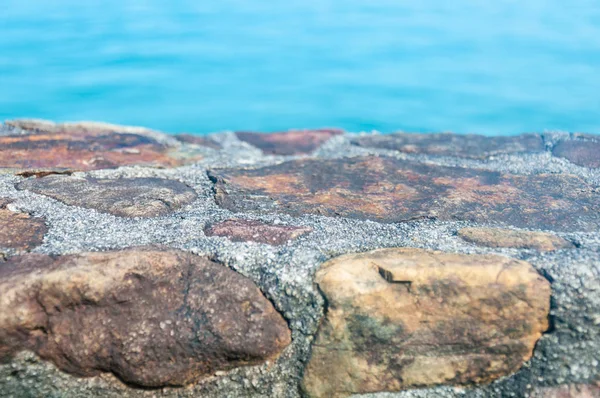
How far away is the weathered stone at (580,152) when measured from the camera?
262 cm

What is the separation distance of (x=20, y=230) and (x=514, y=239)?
1.45 m

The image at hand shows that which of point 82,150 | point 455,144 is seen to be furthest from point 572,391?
point 82,150

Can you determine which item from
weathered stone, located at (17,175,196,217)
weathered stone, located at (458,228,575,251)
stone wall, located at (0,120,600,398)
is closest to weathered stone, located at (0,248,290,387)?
stone wall, located at (0,120,600,398)

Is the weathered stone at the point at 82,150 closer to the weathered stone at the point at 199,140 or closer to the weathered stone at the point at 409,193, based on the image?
the weathered stone at the point at 199,140

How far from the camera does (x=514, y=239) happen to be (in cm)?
174

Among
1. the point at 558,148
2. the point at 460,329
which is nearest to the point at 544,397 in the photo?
the point at 460,329

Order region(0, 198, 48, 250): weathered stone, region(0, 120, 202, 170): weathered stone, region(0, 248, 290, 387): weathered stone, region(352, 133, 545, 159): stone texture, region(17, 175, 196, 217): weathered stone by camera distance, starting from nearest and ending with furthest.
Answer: region(0, 248, 290, 387): weathered stone, region(0, 198, 48, 250): weathered stone, region(17, 175, 196, 217): weathered stone, region(0, 120, 202, 170): weathered stone, region(352, 133, 545, 159): stone texture

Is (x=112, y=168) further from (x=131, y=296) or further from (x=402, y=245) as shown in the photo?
(x=402, y=245)

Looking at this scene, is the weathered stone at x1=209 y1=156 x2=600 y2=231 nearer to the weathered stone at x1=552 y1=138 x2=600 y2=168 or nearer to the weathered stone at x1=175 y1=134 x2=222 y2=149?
the weathered stone at x1=552 y1=138 x2=600 y2=168

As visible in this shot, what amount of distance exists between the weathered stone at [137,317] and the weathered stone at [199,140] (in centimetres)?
172

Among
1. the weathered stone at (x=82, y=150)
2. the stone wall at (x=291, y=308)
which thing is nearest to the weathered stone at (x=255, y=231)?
the stone wall at (x=291, y=308)

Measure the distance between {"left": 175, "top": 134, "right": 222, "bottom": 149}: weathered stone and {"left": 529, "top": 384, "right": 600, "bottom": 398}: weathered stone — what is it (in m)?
2.13

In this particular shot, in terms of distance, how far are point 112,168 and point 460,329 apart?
1.54 m

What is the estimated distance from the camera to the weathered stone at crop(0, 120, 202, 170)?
2.51 meters
